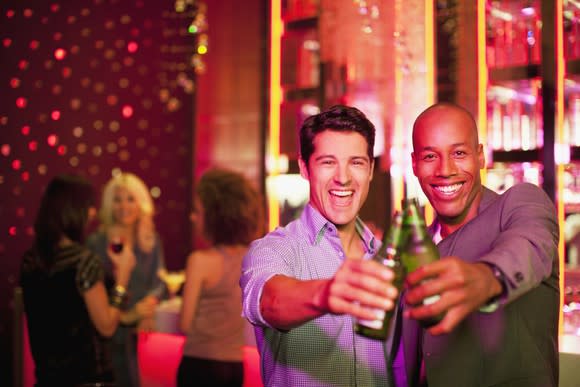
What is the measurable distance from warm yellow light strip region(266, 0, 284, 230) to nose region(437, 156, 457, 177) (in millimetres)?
1717

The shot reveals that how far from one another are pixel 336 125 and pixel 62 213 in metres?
1.51

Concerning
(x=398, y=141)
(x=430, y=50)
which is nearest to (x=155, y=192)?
(x=398, y=141)

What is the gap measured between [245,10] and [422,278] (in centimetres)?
654

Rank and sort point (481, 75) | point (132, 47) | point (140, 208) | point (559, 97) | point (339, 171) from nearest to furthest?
point (339, 171) < point (559, 97) < point (481, 75) < point (140, 208) < point (132, 47)

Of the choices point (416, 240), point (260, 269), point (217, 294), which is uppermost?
point (416, 240)

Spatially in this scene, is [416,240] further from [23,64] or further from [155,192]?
[155,192]

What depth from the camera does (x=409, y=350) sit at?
170 centimetres

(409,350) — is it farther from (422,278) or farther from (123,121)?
(123,121)

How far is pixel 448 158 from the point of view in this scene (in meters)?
1.64

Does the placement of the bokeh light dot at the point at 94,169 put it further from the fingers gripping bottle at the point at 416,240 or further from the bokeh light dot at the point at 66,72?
the fingers gripping bottle at the point at 416,240

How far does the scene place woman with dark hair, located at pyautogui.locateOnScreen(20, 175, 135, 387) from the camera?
2496 mm

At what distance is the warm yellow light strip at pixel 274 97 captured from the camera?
3.29 metres

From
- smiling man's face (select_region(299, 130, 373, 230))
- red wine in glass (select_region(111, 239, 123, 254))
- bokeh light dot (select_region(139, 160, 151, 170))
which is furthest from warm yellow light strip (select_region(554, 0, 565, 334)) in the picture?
bokeh light dot (select_region(139, 160, 151, 170))

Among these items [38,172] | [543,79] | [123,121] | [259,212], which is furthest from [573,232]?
[123,121]
